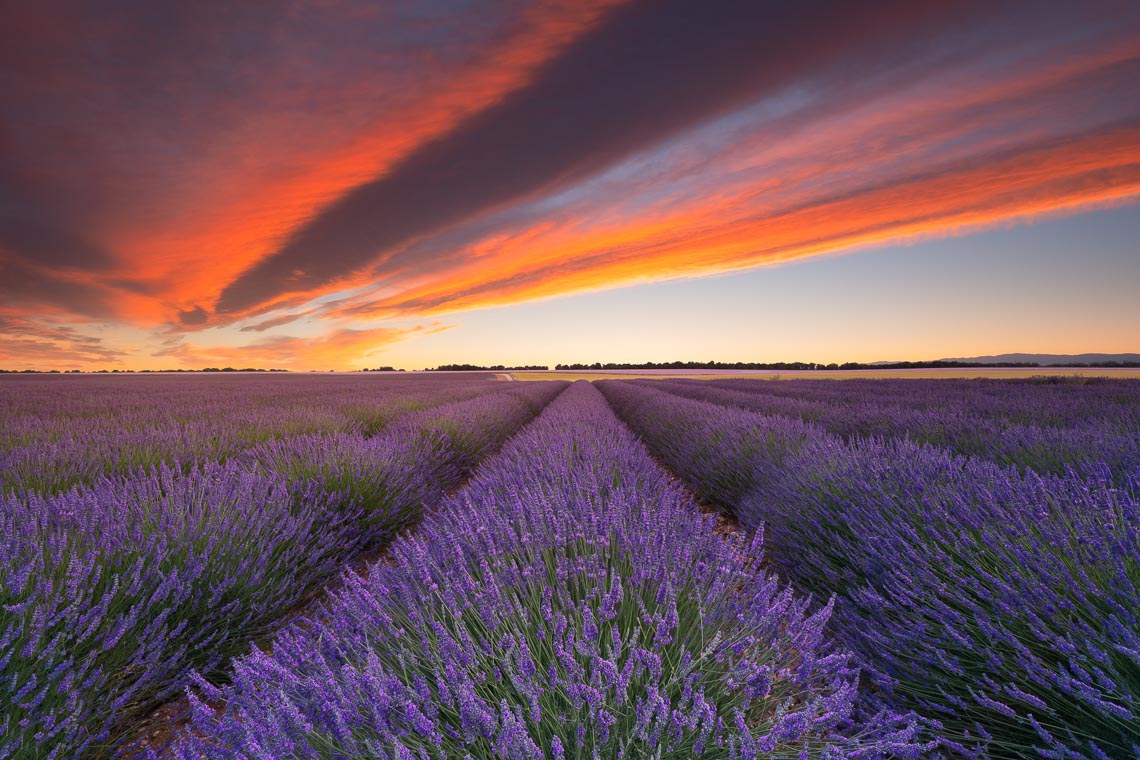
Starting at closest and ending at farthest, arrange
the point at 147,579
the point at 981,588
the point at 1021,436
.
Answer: the point at 981,588 < the point at 147,579 < the point at 1021,436

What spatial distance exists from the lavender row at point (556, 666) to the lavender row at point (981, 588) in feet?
0.87

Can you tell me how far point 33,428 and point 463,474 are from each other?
5.47 metres

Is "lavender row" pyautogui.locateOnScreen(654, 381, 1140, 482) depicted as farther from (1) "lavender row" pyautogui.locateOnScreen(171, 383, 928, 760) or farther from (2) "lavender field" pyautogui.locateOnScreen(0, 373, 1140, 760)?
(1) "lavender row" pyautogui.locateOnScreen(171, 383, 928, 760)

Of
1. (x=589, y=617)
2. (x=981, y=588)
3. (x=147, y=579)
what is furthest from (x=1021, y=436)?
(x=147, y=579)

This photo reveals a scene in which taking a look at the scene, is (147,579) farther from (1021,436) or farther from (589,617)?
(1021,436)

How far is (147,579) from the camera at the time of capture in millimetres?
2041

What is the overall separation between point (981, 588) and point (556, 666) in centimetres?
151

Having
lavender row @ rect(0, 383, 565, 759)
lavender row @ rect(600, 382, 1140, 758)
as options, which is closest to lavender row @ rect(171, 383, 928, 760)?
lavender row @ rect(600, 382, 1140, 758)

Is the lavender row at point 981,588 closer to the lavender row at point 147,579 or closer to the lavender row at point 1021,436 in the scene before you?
the lavender row at point 1021,436

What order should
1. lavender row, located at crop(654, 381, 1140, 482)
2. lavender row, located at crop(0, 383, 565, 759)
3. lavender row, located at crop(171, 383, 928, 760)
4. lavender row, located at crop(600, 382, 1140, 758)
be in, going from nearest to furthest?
lavender row, located at crop(171, 383, 928, 760) < lavender row, located at crop(600, 382, 1140, 758) < lavender row, located at crop(0, 383, 565, 759) < lavender row, located at crop(654, 381, 1140, 482)

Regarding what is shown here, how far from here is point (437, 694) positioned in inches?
47.4

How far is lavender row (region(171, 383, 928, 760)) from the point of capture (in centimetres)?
98

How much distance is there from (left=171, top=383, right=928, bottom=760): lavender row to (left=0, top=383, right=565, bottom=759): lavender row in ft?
1.74

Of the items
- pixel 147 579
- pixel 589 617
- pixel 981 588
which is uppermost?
pixel 589 617
